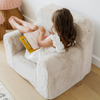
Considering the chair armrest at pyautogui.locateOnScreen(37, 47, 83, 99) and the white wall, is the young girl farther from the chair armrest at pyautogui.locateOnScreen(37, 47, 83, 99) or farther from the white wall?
the white wall

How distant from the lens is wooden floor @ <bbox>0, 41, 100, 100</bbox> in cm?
168

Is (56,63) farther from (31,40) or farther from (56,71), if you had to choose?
(31,40)

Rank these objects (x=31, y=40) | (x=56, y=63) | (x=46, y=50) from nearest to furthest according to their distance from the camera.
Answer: (x=56, y=63), (x=46, y=50), (x=31, y=40)

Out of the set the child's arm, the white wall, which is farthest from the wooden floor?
the child's arm

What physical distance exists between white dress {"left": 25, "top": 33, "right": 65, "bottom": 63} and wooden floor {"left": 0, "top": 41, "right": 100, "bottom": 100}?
1.09 ft

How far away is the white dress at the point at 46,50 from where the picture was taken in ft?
5.02

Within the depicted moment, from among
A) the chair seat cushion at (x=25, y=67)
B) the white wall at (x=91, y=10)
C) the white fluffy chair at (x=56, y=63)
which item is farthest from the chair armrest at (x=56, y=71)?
the white wall at (x=91, y=10)

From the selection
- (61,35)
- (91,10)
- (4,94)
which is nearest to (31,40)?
(61,35)

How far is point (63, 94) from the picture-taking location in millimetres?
1711

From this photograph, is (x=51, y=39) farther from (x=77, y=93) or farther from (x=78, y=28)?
(x=77, y=93)

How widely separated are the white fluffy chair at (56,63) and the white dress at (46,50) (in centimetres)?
6

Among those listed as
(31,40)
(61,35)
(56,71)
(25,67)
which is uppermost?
(61,35)

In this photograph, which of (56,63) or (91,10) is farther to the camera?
(91,10)

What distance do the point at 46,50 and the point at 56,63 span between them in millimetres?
286
